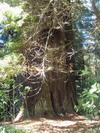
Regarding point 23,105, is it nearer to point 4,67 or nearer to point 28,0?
point 4,67

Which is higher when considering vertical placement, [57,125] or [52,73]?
[52,73]

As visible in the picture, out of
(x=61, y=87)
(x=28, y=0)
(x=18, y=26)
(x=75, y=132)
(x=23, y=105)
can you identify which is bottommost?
(x=75, y=132)

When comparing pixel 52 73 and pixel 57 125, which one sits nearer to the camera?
pixel 57 125

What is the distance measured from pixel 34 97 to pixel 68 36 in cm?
348

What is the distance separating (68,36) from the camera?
9000mm

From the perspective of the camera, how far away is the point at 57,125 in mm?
6379

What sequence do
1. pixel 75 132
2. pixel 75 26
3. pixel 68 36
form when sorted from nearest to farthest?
1. pixel 75 132
2. pixel 68 36
3. pixel 75 26

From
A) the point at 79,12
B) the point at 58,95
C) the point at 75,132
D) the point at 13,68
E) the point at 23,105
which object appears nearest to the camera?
the point at 75,132

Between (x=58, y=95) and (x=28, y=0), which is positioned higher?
(x=28, y=0)

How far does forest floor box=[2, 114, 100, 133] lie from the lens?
567 centimetres

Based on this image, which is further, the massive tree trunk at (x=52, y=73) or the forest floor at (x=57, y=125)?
the massive tree trunk at (x=52, y=73)

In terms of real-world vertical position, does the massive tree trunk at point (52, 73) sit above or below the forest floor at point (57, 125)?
above

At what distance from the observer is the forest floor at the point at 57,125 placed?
5.67 m

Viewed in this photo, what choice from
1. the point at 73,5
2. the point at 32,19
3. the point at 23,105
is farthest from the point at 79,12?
the point at 23,105
